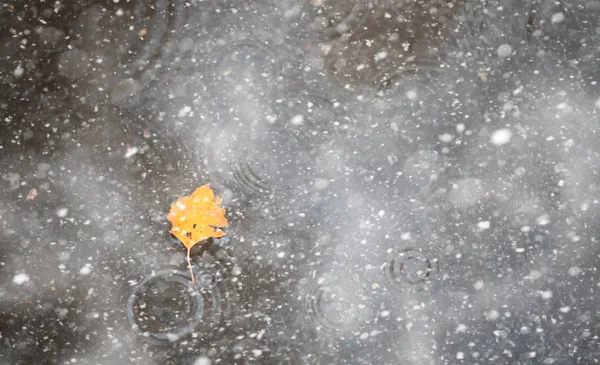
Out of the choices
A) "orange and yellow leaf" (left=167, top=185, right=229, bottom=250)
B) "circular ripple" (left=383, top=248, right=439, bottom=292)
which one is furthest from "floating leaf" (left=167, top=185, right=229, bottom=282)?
"circular ripple" (left=383, top=248, right=439, bottom=292)

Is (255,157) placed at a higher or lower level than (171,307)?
higher

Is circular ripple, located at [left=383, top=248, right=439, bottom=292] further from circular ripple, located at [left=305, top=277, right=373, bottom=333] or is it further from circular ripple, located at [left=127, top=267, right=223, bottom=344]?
circular ripple, located at [left=127, top=267, right=223, bottom=344]

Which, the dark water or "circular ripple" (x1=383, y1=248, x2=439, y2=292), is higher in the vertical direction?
the dark water

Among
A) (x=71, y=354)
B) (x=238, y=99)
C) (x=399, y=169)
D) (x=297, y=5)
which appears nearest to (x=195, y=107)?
(x=238, y=99)

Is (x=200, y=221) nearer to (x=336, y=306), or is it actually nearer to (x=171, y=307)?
(x=171, y=307)

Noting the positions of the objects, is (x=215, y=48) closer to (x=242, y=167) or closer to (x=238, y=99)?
(x=238, y=99)

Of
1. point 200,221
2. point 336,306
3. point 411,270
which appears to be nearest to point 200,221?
point 200,221
